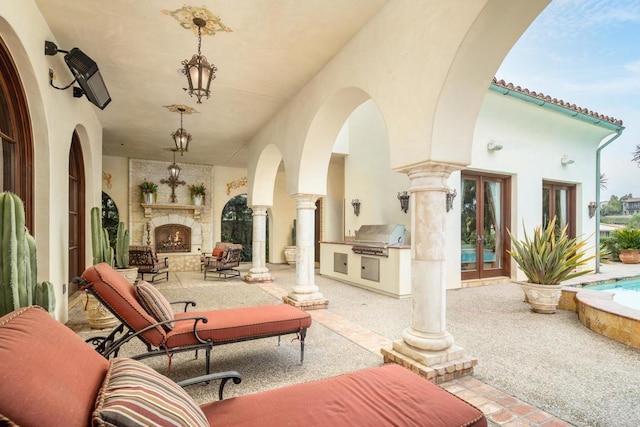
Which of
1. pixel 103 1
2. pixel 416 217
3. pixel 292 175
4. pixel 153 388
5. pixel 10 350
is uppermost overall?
pixel 103 1

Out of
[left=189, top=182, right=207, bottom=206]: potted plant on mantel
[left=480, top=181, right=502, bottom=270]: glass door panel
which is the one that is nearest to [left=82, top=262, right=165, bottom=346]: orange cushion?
[left=480, top=181, right=502, bottom=270]: glass door panel

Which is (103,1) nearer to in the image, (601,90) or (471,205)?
(471,205)

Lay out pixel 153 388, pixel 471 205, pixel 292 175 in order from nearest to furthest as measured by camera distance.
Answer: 1. pixel 153 388
2. pixel 292 175
3. pixel 471 205

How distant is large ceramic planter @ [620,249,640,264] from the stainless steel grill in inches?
336

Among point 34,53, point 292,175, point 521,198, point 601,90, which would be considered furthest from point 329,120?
point 601,90

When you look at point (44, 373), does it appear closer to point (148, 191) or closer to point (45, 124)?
point (45, 124)

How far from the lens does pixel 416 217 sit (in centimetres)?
279

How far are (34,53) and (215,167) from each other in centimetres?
789

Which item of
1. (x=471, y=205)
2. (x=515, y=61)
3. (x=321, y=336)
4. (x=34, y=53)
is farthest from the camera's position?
(x=515, y=61)

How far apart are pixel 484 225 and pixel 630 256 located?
21.8ft

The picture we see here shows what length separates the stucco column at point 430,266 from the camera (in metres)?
2.67

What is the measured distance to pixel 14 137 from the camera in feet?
10.1

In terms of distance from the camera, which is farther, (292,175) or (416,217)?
(292,175)

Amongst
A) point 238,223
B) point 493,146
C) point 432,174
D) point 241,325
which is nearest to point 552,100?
point 493,146
